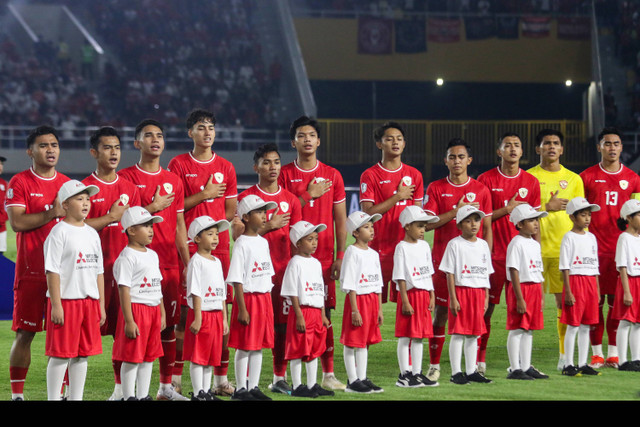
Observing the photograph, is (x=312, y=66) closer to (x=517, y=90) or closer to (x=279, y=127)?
(x=279, y=127)

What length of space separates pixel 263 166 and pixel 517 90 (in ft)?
74.6

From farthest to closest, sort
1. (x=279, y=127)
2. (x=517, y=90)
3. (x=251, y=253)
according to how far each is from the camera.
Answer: (x=517, y=90) → (x=279, y=127) → (x=251, y=253)

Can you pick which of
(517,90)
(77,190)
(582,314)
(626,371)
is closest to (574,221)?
(582,314)

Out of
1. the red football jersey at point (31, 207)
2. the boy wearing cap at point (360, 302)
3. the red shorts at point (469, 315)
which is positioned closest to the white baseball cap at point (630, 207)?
the red shorts at point (469, 315)

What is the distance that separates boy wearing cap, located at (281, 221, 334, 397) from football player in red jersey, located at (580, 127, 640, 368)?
2975 mm

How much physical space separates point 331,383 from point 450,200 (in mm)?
1894

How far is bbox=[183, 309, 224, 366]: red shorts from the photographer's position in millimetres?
6883

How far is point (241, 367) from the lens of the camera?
7145 mm

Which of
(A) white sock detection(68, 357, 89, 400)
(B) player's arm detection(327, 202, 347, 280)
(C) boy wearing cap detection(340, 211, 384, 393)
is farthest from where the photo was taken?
(B) player's arm detection(327, 202, 347, 280)

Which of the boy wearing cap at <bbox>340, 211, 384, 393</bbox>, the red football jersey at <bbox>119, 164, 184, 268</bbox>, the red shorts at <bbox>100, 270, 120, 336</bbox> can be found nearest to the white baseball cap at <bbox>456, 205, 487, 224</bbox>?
the boy wearing cap at <bbox>340, 211, 384, 393</bbox>

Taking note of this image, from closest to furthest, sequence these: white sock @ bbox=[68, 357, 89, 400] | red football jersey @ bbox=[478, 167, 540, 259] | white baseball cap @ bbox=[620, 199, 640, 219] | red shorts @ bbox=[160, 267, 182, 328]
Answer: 1. white sock @ bbox=[68, 357, 89, 400]
2. red shorts @ bbox=[160, 267, 182, 328]
3. red football jersey @ bbox=[478, 167, 540, 259]
4. white baseball cap @ bbox=[620, 199, 640, 219]

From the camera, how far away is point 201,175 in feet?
25.5

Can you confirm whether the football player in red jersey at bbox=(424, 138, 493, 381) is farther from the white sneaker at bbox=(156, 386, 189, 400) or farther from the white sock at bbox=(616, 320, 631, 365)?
the white sneaker at bbox=(156, 386, 189, 400)

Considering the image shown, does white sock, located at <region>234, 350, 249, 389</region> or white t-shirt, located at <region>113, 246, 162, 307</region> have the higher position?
white t-shirt, located at <region>113, 246, 162, 307</region>
